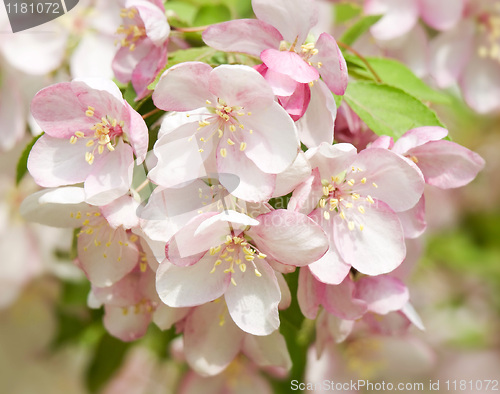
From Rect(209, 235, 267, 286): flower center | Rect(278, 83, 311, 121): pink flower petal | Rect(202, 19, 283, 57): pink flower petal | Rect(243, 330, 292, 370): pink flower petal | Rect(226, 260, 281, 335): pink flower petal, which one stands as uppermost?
Rect(202, 19, 283, 57): pink flower petal

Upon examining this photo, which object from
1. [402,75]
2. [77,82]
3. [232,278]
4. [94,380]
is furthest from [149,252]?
[94,380]

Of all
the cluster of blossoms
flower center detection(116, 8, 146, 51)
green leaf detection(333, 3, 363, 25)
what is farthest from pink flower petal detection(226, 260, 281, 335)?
green leaf detection(333, 3, 363, 25)

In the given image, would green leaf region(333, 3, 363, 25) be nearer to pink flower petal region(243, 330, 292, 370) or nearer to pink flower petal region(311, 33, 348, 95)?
pink flower petal region(311, 33, 348, 95)

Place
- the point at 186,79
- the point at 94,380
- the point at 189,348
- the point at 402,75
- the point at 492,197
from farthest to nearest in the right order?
the point at 492,197 → the point at 94,380 → the point at 402,75 → the point at 189,348 → the point at 186,79

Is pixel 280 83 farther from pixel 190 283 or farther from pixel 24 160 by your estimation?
pixel 24 160

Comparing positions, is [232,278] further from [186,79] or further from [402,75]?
[402,75]

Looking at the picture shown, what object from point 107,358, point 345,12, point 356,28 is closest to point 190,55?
point 356,28
